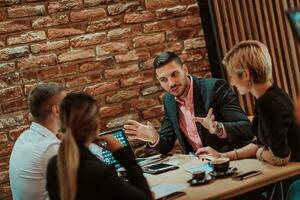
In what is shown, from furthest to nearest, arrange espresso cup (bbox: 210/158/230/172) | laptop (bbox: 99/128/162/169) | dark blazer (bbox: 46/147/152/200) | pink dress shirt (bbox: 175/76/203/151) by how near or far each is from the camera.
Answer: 1. pink dress shirt (bbox: 175/76/203/151)
2. laptop (bbox: 99/128/162/169)
3. espresso cup (bbox: 210/158/230/172)
4. dark blazer (bbox: 46/147/152/200)

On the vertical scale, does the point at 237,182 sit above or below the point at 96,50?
below

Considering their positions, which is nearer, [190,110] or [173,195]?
[173,195]

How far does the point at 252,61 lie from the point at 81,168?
42.3 inches

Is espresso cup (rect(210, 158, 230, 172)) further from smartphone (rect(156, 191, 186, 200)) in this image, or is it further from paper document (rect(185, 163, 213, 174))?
smartphone (rect(156, 191, 186, 200))

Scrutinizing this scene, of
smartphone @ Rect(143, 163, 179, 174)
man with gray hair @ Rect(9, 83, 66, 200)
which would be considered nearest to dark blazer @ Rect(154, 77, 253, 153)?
smartphone @ Rect(143, 163, 179, 174)

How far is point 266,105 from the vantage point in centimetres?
244

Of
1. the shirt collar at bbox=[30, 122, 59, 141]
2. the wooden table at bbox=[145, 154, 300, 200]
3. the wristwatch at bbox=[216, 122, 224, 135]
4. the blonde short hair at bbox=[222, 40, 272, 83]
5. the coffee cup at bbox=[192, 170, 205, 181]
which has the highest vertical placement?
the blonde short hair at bbox=[222, 40, 272, 83]

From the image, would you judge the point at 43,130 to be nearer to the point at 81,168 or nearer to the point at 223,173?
the point at 81,168

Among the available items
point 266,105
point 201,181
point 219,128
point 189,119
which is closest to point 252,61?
point 266,105

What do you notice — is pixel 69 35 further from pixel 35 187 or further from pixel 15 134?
pixel 35 187

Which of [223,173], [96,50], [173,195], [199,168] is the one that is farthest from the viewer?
[96,50]

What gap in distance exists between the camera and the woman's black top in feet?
7.93

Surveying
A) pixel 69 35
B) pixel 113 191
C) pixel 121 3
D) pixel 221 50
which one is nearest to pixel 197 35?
pixel 221 50

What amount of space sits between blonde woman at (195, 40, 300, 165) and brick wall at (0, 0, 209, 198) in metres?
1.26
